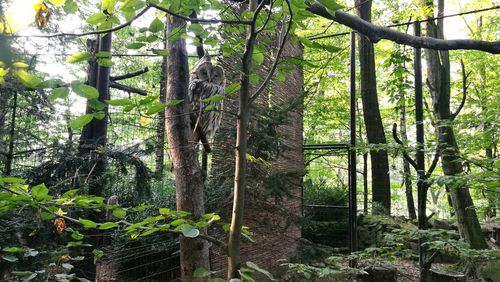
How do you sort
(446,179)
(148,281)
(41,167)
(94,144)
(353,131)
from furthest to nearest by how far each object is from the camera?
(353,131), (148,281), (94,144), (41,167), (446,179)

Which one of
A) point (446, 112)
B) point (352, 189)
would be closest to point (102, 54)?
point (352, 189)

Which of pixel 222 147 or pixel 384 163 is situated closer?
pixel 222 147

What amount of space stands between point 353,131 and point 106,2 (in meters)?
3.74

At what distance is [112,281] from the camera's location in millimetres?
2965

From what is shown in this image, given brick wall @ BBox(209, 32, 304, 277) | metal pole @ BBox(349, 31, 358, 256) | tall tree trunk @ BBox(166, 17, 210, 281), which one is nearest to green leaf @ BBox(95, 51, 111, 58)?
tall tree trunk @ BBox(166, 17, 210, 281)

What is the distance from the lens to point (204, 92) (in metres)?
1.90

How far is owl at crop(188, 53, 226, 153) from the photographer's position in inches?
73.2

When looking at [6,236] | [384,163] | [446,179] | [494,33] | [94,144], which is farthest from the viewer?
[494,33]

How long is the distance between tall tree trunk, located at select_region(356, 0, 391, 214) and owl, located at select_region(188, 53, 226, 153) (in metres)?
5.85

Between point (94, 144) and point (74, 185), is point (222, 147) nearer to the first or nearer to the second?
point (94, 144)

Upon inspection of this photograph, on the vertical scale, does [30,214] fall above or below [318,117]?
below

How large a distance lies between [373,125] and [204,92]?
21.9 feet

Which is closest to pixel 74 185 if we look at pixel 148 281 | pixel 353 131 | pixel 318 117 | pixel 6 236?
pixel 6 236

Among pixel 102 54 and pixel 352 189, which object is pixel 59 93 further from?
pixel 352 189
